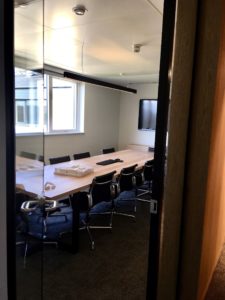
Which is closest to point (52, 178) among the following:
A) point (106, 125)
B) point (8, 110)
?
point (8, 110)

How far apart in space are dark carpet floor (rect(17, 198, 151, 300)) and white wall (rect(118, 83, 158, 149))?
4.23 meters

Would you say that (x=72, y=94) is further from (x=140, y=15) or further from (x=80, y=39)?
(x=140, y=15)

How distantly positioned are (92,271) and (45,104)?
5.72 ft

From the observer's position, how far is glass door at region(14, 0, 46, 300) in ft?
4.61

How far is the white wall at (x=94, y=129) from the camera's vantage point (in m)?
5.88

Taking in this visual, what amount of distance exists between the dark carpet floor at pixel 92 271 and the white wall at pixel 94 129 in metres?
2.77

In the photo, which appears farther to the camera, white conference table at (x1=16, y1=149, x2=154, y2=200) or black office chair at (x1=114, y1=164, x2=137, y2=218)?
black office chair at (x1=114, y1=164, x2=137, y2=218)

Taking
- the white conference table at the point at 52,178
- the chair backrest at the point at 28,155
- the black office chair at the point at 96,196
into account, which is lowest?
the black office chair at the point at 96,196

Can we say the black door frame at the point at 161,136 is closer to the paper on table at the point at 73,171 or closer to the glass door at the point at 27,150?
the glass door at the point at 27,150

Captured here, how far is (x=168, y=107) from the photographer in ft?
4.65

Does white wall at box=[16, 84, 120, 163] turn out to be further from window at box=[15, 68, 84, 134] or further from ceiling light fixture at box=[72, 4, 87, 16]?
ceiling light fixture at box=[72, 4, 87, 16]

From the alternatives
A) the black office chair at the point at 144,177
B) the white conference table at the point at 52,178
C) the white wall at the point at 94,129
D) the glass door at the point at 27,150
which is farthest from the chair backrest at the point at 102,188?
the white wall at the point at 94,129

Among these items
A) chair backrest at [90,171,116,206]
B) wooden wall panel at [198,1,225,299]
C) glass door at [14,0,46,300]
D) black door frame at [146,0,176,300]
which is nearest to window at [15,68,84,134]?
glass door at [14,0,46,300]

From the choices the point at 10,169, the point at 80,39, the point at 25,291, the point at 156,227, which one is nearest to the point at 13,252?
the point at 25,291
